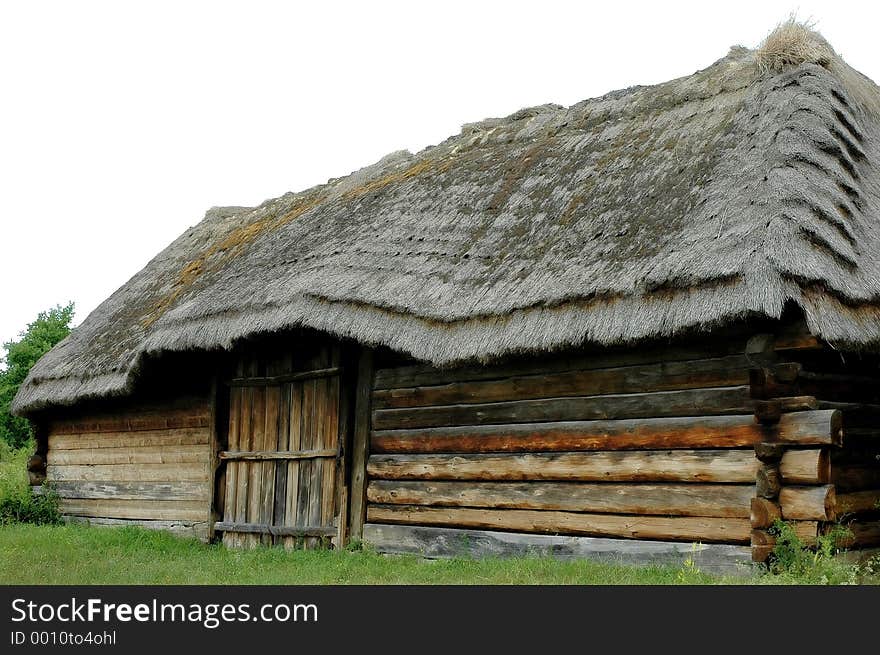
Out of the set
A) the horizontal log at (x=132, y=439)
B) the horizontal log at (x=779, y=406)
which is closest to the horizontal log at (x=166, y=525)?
the horizontal log at (x=132, y=439)

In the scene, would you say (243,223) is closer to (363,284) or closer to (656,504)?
(363,284)

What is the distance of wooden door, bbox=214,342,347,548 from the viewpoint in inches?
423

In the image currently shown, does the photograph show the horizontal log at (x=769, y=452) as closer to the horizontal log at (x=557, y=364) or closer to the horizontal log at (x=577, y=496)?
the horizontal log at (x=577, y=496)

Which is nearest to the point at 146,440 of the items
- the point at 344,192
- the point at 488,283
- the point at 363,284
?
the point at 344,192

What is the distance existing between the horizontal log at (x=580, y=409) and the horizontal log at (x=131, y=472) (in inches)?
138

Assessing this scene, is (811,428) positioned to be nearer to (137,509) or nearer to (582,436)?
(582,436)

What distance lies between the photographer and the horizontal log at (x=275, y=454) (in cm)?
1080

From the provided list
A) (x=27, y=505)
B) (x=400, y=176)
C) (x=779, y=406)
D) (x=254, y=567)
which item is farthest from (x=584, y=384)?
(x=27, y=505)

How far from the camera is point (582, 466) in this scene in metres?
8.51

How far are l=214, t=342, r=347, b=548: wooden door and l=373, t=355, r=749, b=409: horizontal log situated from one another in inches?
32.5

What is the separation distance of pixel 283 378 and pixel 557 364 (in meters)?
3.80

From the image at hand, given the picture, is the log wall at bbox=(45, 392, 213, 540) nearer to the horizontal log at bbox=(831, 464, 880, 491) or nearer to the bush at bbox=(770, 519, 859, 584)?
the bush at bbox=(770, 519, 859, 584)

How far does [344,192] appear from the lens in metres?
14.2
